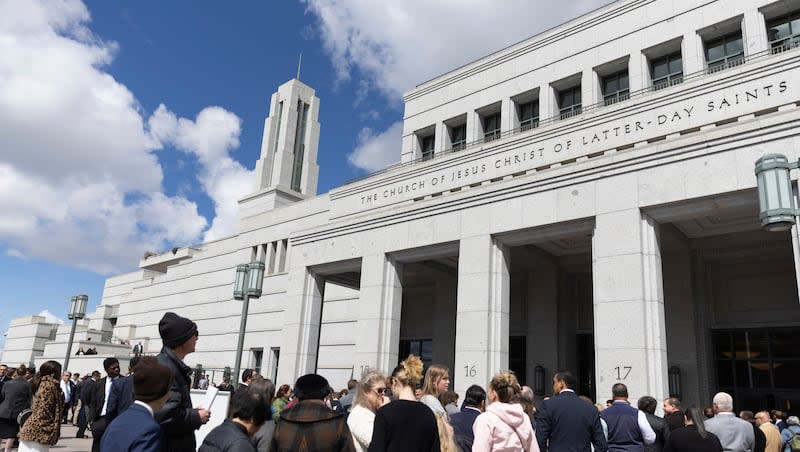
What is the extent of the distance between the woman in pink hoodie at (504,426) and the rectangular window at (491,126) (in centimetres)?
1942

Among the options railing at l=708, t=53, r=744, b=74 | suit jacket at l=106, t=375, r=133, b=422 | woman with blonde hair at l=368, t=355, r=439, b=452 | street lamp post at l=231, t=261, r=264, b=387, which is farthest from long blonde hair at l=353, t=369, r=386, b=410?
railing at l=708, t=53, r=744, b=74

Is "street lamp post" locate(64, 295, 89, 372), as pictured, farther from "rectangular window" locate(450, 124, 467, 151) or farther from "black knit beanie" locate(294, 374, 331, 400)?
"black knit beanie" locate(294, 374, 331, 400)

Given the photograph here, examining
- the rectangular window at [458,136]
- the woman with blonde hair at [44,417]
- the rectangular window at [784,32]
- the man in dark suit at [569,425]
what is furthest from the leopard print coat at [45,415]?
the rectangular window at [784,32]

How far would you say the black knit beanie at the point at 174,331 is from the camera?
14.4 ft

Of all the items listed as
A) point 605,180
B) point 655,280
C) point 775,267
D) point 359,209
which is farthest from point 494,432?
point 359,209

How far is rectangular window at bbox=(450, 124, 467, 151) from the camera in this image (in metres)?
25.1

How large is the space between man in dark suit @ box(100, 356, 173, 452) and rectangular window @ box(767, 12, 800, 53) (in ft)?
63.7

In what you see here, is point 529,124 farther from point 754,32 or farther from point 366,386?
point 366,386

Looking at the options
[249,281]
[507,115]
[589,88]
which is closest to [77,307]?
[249,281]

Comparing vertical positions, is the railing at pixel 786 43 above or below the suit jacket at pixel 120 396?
above

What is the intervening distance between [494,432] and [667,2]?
1961 centimetres

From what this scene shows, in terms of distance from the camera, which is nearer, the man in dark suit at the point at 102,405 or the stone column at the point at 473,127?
the man in dark suit at the point at 102,405

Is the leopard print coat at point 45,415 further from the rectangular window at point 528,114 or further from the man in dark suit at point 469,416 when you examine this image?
the rectangular window at point 528,114

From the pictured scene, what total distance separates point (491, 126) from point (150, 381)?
22261 mm
